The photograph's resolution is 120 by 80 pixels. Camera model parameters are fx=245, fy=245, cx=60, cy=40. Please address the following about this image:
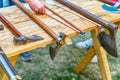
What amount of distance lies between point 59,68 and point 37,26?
0.94m

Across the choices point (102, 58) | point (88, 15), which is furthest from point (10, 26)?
point (102, 58)

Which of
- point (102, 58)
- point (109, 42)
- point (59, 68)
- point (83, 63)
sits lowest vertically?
point (59, 68)

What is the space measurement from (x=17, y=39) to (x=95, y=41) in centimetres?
74

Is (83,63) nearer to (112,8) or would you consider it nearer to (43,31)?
(112,8)

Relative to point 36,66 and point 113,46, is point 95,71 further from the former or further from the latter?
point 113,46

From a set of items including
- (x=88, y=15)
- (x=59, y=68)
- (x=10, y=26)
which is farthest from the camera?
(x=59, y=68)

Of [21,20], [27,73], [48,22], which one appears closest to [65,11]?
[48,22]

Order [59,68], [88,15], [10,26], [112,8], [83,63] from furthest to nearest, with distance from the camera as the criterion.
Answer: [59,68] < [83,63] < [112,8] < [88,15] < [10,26]

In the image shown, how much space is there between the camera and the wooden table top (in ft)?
4.38

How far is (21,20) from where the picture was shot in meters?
1.62

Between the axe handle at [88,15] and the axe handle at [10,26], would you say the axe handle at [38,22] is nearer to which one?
the axe handle at [10,26]

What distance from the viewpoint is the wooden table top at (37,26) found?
1.34 m

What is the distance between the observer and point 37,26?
5.07 feet

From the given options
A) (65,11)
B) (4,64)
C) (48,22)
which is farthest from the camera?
(65,11)
